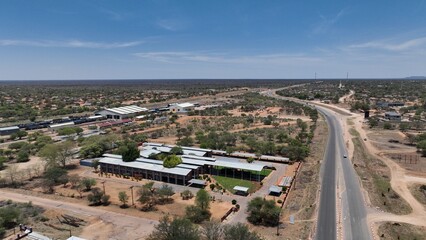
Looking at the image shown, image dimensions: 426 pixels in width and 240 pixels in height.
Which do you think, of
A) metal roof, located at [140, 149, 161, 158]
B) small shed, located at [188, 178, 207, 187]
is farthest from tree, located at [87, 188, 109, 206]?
metal roof, located at [140, 149, 161, 158]

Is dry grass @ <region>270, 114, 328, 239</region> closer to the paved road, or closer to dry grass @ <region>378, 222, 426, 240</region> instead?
the paved road

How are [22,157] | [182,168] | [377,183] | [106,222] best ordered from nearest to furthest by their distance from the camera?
[106,222], [377,183], [182,168], [22,157]

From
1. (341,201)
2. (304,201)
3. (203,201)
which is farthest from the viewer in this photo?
(304,201)

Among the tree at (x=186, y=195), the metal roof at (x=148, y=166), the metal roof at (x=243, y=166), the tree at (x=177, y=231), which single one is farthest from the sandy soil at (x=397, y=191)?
the metal roof at (x=148, y=166)

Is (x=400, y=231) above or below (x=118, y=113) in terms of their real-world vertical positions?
below

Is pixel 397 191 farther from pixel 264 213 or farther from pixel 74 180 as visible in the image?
pixel 74 180

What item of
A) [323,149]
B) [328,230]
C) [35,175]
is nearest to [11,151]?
[35,175]

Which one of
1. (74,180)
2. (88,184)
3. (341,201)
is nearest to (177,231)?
(88,184)
